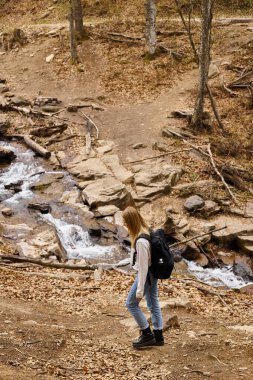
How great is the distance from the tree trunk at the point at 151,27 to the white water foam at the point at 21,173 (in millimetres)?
9483

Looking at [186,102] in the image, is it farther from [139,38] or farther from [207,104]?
[139,38]

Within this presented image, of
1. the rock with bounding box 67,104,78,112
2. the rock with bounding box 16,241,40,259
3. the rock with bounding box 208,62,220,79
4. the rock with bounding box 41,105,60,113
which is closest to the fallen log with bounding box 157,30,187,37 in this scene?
the rock with bounding box 208,62,220,79

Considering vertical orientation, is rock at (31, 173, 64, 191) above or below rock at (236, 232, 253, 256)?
above

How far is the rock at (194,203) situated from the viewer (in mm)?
15000

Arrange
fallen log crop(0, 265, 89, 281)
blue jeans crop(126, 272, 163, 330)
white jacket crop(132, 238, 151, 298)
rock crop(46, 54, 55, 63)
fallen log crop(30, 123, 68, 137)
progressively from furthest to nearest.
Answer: rock crop(46, 54, 55, 63)
fallen log crop(30, 123, 68, 137)
fallen log crop(0, 265, 89, 281)
blue jeans crop(126, 272, 163, 330)
white jacket crop(132, 238, 151, 298)

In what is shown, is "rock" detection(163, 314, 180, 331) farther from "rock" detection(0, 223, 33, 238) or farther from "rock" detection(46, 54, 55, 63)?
"rock" detection(46, 54, 55, 63)


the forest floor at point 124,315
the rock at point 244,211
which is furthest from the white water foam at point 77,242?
the rock at point 244,211

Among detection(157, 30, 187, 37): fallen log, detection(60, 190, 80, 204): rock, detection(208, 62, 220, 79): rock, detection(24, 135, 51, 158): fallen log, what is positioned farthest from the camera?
detection(157, 30, 187, 37): fallen log

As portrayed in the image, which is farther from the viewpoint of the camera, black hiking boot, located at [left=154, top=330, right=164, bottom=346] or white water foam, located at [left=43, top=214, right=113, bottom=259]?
white water foam, located at [left=43, top=214, right=113, bottom=259]

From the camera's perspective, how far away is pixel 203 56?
59.4ft

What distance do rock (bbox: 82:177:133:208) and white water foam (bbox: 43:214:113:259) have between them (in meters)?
1.22

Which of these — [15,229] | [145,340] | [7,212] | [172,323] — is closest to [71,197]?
[7,212]

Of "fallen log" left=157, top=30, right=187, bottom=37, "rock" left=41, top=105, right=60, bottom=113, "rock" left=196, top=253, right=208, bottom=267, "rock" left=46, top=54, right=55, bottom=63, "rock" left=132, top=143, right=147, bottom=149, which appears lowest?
"rock" left=196, top=253, right=208, bottom=267

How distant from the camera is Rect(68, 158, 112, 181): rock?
16641 mm
